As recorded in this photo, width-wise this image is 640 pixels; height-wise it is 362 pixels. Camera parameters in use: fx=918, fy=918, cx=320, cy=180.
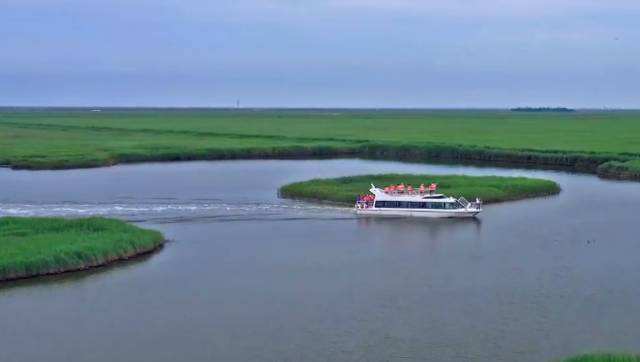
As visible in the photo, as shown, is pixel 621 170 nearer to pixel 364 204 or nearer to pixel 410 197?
pixel 410 197

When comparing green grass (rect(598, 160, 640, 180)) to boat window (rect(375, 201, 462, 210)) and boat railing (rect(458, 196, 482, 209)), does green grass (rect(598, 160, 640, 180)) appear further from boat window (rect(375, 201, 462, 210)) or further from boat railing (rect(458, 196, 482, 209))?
boat window (rect(375, 201, 462, 210))

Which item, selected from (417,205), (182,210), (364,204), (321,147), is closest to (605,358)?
(417,205)

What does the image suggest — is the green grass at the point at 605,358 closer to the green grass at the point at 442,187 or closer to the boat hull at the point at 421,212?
the boat hull at the point at 421,212

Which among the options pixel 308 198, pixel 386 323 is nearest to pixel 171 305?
pixel 386 323

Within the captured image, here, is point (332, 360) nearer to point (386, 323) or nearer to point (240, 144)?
point (386, 323)

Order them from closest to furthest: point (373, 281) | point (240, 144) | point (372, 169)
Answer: point (373, 281) < point (372, 169) < point (240, 144)

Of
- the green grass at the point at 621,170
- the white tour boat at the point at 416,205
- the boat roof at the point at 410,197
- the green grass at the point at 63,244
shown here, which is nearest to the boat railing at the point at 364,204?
the white tour boat at the point at 416,205
